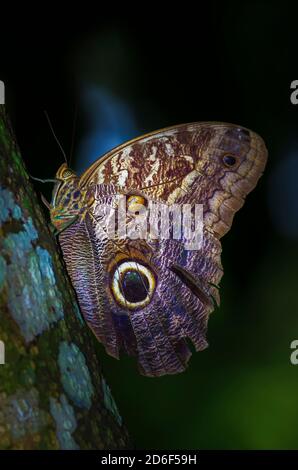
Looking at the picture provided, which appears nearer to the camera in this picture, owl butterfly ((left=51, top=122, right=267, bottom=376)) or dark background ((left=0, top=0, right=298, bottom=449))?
owl butterfly ((left=51, top=122, right=267, bottom=376))

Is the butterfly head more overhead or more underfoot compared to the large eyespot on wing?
more overhead

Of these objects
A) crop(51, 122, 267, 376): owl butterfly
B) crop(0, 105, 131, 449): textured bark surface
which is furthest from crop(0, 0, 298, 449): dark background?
crop(0, 105, 131, 449): textured bark surface

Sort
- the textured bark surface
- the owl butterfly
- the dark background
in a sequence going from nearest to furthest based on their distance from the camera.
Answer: the textured bark surface
the owl butterfly
the dark background

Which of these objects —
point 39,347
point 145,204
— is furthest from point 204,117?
point 39,347

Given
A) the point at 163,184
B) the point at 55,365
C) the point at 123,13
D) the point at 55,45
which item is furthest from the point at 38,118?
the point at 55,365

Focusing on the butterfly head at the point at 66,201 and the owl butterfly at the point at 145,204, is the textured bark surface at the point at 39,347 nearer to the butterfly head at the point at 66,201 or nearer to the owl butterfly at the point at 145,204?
the butterfly head at the point at 66,201

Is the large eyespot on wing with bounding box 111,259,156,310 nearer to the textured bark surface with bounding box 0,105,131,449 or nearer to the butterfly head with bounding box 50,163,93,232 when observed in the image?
the butterfly head with bounding box 50,163,93,232

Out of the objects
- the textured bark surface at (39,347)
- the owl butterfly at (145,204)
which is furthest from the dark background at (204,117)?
the textured bark surface at (39,347)
